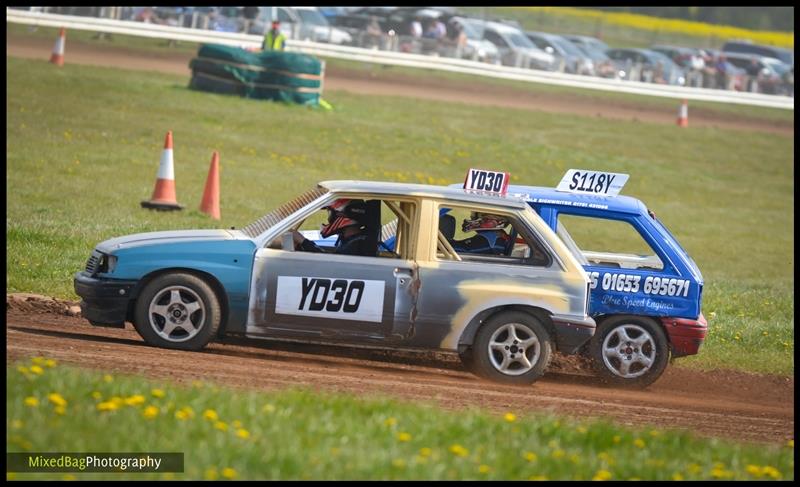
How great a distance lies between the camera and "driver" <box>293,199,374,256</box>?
982cm

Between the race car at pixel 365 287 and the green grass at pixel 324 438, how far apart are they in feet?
6.23

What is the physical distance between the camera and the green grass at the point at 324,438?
5.76 meters

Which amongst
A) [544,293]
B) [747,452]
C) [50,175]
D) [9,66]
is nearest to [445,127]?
[9,66]

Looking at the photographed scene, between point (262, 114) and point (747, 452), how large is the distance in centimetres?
2285

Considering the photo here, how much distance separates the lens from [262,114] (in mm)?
28859

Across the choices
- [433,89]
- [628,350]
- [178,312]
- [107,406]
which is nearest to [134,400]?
[107,406]

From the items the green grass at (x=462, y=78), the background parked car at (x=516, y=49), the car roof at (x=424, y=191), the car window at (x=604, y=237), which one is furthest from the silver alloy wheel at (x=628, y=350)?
the background parked car at (x=516, y=49)

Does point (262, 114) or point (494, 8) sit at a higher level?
point (494, 8)

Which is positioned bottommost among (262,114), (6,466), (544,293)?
(6,466)

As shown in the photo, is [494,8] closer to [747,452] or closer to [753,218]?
[753,218]

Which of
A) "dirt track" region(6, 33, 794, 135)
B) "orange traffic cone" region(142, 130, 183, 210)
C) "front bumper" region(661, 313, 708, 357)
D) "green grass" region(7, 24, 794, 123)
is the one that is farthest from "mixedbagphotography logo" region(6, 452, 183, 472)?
"dirt track" region(6, 33, 794, 135)

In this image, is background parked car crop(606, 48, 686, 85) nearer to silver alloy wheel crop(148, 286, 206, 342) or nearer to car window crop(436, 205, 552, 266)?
car window crop(436, 205, 552, 266)

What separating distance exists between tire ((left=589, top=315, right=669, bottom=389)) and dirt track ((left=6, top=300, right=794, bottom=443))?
0.69 ft

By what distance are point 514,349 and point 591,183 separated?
2.23m
